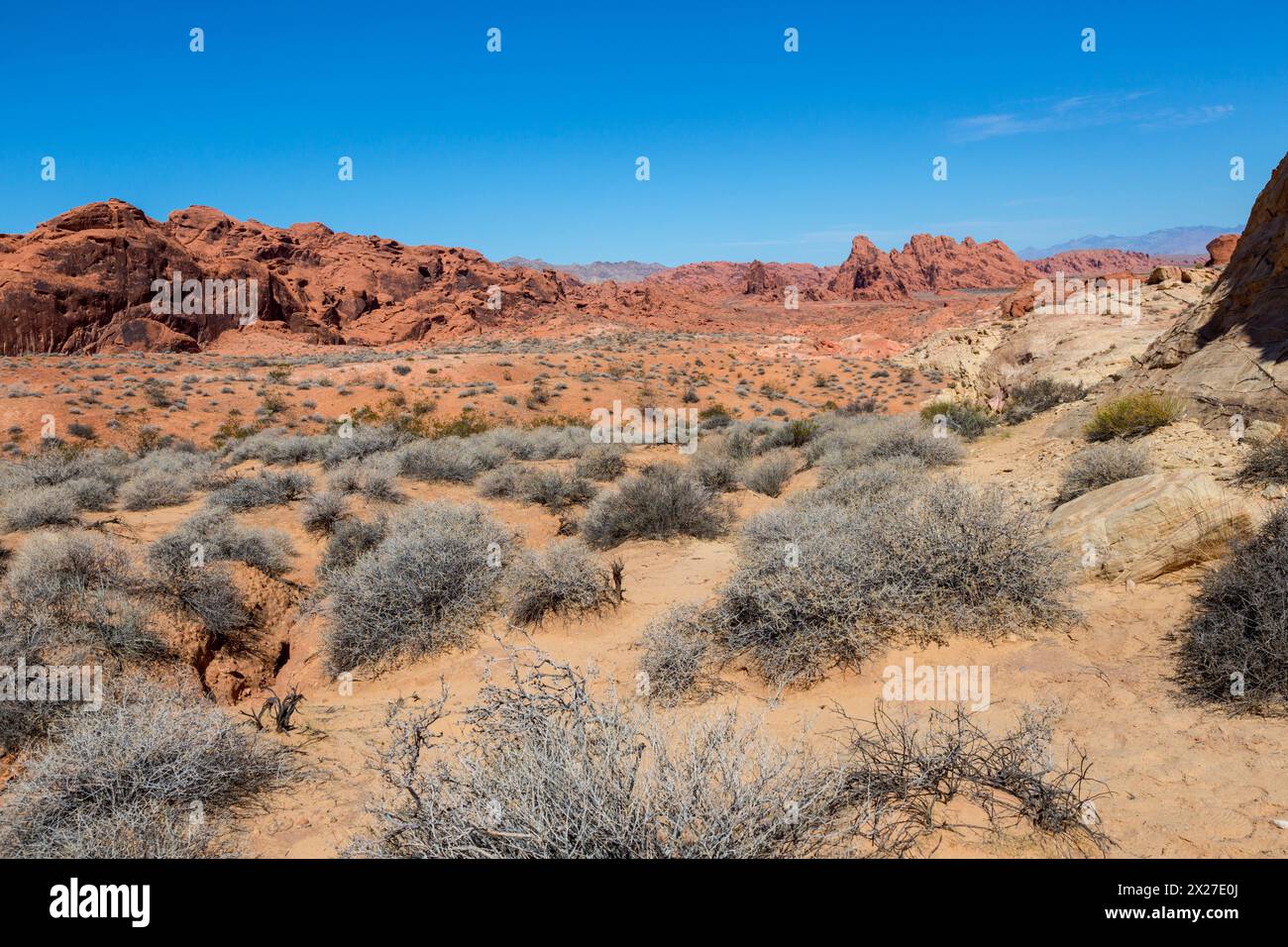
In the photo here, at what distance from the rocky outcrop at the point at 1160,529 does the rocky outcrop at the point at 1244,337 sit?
2.65 meters

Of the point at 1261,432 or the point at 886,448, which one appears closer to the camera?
the point at 1261,432

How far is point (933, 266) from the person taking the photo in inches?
3883

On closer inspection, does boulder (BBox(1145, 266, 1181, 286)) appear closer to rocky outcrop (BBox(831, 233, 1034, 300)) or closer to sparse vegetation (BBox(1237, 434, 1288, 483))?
sparse vegetation (BBox(1237, 434, 1288, 483))

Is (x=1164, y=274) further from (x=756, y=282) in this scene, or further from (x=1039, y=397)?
(x=756, y=282)

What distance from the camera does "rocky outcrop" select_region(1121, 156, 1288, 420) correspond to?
6875 mm

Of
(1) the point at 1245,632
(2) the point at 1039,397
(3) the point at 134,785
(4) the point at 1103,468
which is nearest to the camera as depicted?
(3) the point at 134,785

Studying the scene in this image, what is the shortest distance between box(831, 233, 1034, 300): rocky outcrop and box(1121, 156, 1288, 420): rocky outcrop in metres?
86.8

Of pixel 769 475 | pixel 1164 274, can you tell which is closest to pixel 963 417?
pixel 769 475

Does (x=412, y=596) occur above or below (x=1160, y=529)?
below

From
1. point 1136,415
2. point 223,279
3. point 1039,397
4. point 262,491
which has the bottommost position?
point 262,491

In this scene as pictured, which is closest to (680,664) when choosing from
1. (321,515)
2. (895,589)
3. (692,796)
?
(895,589)

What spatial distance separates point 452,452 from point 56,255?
49.4 m

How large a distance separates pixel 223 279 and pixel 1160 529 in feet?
200

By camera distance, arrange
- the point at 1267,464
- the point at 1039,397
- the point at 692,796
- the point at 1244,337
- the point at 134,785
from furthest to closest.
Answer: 1. the point at 1039,397
2. the point at 1244,337
3. the point at 1267,464
4. the point at 134,785
5. the point at 692,796
